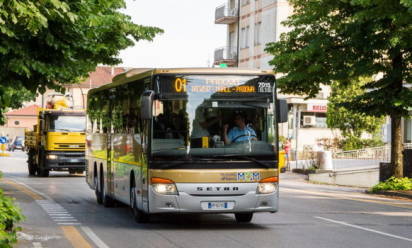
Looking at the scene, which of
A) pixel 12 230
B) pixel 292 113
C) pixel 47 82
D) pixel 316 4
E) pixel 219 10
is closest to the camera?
pixel 12 230

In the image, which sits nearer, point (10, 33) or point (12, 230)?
point (10, 33)

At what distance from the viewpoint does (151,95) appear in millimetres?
15562

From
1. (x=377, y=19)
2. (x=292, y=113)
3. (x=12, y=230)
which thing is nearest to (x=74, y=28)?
(x=12, y=230)

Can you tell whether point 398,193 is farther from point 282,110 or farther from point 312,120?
point 312,120

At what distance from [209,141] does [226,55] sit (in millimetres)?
54476

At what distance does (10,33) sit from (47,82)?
2.77 m

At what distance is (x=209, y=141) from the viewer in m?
15.6

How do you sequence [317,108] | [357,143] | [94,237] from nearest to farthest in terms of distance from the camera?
1. [94,237]
2. [357,143]
3. [317,108]

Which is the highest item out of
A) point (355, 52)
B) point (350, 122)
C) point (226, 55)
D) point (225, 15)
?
point (225, 15)

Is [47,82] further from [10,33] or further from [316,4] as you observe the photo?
[316,4]

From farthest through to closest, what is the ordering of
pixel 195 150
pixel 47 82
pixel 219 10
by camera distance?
pixel 219 10, pixel 195 150, pixel 47 82

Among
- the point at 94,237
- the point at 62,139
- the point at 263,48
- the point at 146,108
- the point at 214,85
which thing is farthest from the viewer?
the point at 263,48

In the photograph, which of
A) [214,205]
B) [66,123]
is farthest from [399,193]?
[66,123]

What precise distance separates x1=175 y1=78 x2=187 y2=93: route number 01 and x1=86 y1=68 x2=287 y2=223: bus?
0.02m
